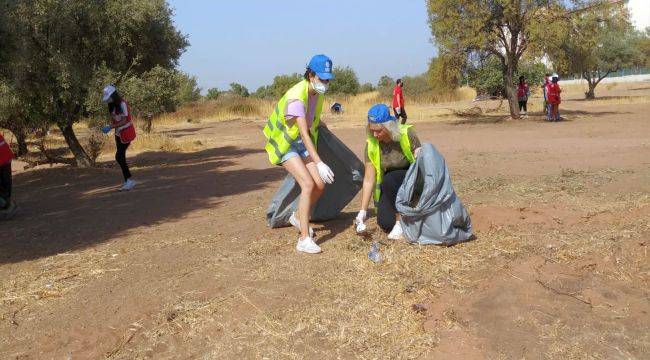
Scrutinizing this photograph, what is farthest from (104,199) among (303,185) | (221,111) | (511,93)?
(221,111)

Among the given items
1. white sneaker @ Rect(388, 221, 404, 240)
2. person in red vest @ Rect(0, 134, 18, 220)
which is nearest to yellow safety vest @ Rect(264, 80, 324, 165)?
white sneaker @ Rect(388, 221, 404, 240)

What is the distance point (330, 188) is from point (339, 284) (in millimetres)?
1815

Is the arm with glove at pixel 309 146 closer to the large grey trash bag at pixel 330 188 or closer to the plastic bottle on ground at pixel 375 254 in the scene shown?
the plastic bottle on ground at pixel 375 254

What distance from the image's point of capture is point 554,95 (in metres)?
18.8

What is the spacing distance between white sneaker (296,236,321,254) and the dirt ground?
0.31 feet

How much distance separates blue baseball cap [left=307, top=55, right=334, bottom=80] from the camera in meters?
4.90

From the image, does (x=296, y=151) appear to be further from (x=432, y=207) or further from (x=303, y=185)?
(x=432, y=207)

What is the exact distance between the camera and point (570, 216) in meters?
5.46

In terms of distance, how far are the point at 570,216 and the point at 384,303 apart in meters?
2.43

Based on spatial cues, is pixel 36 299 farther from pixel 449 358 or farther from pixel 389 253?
pixel 449 358

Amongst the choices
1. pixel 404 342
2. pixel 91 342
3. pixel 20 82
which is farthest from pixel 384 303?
pixel 20 82

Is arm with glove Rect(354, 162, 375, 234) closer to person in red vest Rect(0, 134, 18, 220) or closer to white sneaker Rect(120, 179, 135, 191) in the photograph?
person in red vest Rect(0, 134, 18, 220)

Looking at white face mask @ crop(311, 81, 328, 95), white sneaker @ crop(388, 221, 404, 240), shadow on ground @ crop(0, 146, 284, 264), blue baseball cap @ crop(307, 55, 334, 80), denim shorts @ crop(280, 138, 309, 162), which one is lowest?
white sneaker @ crop(388, 221, 404, 240)

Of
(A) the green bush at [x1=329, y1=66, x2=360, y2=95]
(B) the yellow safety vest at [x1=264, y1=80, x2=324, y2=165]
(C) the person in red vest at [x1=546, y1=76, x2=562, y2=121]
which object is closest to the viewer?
(B) the yellow safety vest at [x1=264, y1=80, x2=324, y2=165]
